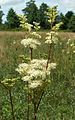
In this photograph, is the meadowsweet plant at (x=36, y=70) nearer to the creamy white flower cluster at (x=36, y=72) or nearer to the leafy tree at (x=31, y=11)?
the creamy white flower cluster at (x=36, y=72)

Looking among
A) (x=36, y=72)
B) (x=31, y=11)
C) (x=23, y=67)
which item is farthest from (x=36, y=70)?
(x=31, y=11)

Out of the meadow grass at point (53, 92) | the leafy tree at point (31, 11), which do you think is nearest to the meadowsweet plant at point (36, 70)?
the meadow grass at point (53, 92)

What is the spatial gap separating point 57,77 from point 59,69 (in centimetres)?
Result: 88

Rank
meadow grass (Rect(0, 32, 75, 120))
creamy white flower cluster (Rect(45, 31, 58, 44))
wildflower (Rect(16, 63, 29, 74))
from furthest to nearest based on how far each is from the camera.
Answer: meadow grass (Rect(0, 32, 75, 120))
wildflower (Rect(16, 63, 29, 74))
creamy white flower cluster (Rect(45, 31, 58, 44))

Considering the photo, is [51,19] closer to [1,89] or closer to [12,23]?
[1,89]

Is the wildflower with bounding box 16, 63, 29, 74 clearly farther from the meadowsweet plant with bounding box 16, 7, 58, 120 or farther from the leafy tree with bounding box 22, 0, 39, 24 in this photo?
the leafy tree with bounding box 22, 0, 39, 24

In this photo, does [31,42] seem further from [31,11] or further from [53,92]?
[31,11]

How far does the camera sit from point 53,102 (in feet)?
31.2

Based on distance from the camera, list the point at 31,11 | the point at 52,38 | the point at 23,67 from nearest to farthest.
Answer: the point at 52,38 → the point at 23,67 → the point at 31,11

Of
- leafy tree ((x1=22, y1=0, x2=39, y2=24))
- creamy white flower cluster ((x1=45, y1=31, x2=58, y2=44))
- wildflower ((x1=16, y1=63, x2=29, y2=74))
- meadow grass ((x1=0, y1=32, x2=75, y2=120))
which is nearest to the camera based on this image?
creamy white flower cluster ((x1=45, y1=31, x2=58, y2=44))

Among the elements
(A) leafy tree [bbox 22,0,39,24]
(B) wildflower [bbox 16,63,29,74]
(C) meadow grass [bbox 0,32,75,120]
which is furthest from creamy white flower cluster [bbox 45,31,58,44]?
(A) leafy tree [bbox 22,0,39,24]

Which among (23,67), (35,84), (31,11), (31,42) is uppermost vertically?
(31,42)

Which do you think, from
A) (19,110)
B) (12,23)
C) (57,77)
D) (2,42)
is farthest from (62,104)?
(12,23)

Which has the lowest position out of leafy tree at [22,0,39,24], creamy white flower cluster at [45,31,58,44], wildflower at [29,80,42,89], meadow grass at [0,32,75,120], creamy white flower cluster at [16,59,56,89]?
leafy tree at [22,0,39,24]
